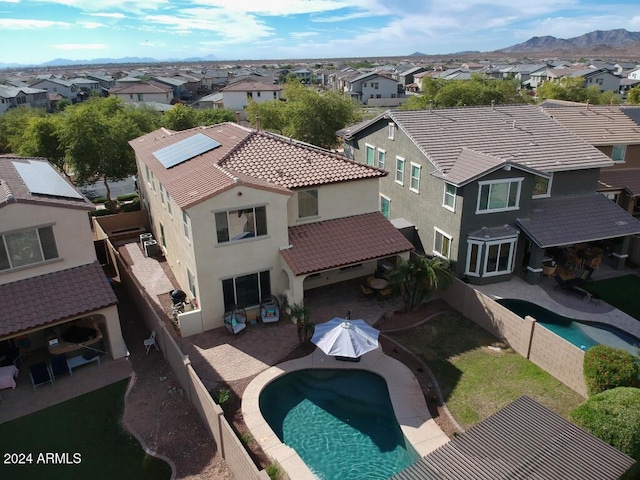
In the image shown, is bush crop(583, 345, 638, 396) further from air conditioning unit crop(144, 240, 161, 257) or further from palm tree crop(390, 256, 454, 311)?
air conditioning unit crop(144, 240, 161, 257)

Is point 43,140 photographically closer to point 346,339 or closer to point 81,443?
point 81,443

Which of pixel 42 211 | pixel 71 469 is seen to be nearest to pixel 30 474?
pixel 71 469

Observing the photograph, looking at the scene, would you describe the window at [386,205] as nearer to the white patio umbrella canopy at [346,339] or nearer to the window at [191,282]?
the white patio umbrella canopy at [346,339]

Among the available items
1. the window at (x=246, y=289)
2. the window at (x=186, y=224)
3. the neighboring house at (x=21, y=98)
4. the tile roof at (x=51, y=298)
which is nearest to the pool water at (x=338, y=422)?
the window at (x=246, y=289)

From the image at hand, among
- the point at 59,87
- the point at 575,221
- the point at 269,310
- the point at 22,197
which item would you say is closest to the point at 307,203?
the point at 269,310

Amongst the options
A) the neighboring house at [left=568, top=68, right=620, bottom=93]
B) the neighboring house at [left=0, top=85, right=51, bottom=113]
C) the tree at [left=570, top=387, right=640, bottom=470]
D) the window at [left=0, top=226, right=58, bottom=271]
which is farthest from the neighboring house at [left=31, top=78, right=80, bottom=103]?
the tree at [left=570, top=387, right=640, bottom=470]

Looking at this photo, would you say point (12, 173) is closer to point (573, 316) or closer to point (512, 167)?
point (512, 167)
